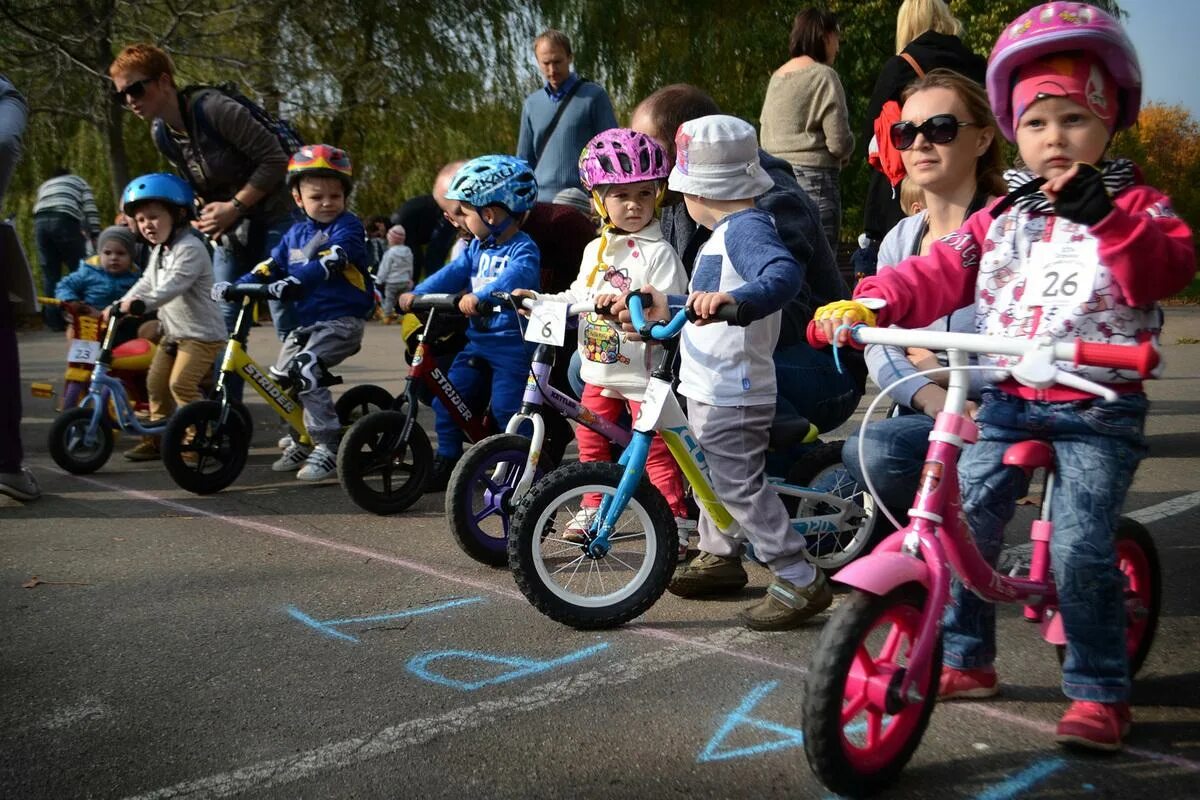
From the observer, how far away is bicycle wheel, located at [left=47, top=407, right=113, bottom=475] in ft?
21.7

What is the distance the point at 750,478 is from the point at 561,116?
4.18 m

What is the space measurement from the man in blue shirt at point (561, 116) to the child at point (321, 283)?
1.44 meters

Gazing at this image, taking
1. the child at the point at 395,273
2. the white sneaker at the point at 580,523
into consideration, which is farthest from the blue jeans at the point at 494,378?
the child at the point at 395,273

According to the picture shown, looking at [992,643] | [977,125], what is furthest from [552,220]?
[992,643]

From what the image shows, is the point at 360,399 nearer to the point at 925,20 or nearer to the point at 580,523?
the point at 580,523

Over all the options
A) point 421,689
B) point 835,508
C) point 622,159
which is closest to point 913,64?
point 622,159

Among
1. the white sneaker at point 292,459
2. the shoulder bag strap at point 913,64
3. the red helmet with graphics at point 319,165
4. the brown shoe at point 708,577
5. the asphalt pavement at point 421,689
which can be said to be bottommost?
the asphalt pavement at point 421,689

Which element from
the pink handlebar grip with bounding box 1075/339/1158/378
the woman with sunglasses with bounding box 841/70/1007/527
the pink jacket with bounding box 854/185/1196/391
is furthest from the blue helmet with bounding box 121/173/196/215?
the pink handlebar grip with bounding box 1075/339/1158/378

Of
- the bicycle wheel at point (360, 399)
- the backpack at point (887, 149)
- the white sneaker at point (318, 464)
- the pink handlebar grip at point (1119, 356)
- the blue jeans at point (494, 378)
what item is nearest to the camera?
the pink handlebar grip at point (1119, 356)

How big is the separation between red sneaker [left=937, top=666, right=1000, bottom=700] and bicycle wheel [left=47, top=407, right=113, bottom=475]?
499 cm

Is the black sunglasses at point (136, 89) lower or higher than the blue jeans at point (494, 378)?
higher

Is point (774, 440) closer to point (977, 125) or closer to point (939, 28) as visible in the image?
point (977, 125)

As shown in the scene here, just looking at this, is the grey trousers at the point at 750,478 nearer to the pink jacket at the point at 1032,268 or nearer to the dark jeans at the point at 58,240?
the pink jacket at the point at 1032,268

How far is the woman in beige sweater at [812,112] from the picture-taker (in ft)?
23.0
